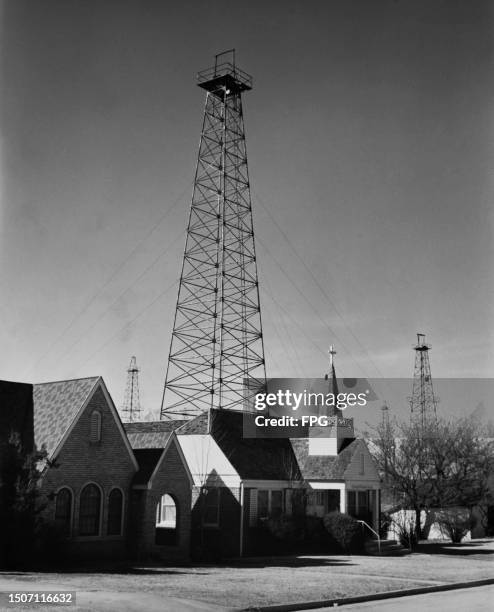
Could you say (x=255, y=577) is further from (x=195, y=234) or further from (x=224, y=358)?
(x=195, y=234)

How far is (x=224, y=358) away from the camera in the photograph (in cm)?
4122

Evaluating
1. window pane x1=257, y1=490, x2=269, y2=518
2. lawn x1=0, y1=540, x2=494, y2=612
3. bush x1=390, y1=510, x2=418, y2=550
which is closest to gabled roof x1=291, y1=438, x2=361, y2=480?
window pane x1=257, y1=490, x2=269, y2=518

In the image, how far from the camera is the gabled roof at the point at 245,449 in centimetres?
3803

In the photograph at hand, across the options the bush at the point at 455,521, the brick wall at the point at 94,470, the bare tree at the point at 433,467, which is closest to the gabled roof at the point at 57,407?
the brick wall at the point at 94,470

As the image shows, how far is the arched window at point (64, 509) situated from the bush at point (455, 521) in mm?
24979

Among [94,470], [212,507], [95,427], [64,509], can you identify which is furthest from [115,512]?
[212,507]

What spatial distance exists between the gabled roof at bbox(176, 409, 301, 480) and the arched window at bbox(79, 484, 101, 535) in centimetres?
829

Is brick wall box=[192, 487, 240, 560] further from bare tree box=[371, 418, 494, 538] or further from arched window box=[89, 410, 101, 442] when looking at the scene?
bare tree box=[371, 418, 494, 538]

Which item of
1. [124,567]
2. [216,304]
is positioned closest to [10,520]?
[124,567]

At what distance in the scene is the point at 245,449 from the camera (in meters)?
39.5

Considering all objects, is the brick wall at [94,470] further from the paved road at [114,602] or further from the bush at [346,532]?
the bush at [346,532]

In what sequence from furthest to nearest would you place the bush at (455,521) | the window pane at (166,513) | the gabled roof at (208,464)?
the bush at (455,521) < the gabled roof at (208,464) < the window pane at (166,513)

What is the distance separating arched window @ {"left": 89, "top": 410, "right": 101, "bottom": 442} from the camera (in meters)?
31.4

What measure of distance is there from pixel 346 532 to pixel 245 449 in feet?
21.4
